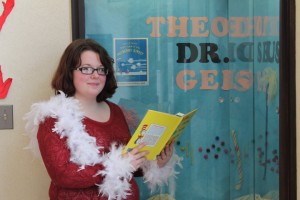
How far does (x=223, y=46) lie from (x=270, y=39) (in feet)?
1.08

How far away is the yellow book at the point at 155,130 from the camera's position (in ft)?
5.27

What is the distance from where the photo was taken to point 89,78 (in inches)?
66.4

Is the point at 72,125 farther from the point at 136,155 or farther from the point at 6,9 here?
the point at 6,9

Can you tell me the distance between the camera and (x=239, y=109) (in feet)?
8.09

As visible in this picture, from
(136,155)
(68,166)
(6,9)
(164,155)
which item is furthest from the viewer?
(6,9)

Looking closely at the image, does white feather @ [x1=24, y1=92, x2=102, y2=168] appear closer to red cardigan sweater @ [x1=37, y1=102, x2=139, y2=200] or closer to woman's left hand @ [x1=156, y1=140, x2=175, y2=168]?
red cardigan sweater @ [x1=37, y1=102, x2=139, y2=200]

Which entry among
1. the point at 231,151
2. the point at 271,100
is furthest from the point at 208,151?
the point at 271,100

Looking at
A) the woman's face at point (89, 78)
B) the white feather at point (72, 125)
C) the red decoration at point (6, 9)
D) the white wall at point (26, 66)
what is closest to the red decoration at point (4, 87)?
the white wall at point (26, 66)

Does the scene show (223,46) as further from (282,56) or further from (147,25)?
(282,56)

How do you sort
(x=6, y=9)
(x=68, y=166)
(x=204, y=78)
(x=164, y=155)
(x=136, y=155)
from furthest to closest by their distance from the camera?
(x=204, y=78) < (x=6, y=9) < (x=164, y=155) < (x=136, y=155) < (x=68, y=166)

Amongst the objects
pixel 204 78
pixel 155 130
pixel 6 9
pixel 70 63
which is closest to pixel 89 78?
pixel 70 63

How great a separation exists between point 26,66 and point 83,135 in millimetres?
612

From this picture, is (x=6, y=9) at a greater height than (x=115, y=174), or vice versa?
(x=6, y=9)

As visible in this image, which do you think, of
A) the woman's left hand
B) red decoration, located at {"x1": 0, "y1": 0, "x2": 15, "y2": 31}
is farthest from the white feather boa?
red decoration, located at {"x1": 0, "y1": 0, "x2": 15, "y2": 31}
